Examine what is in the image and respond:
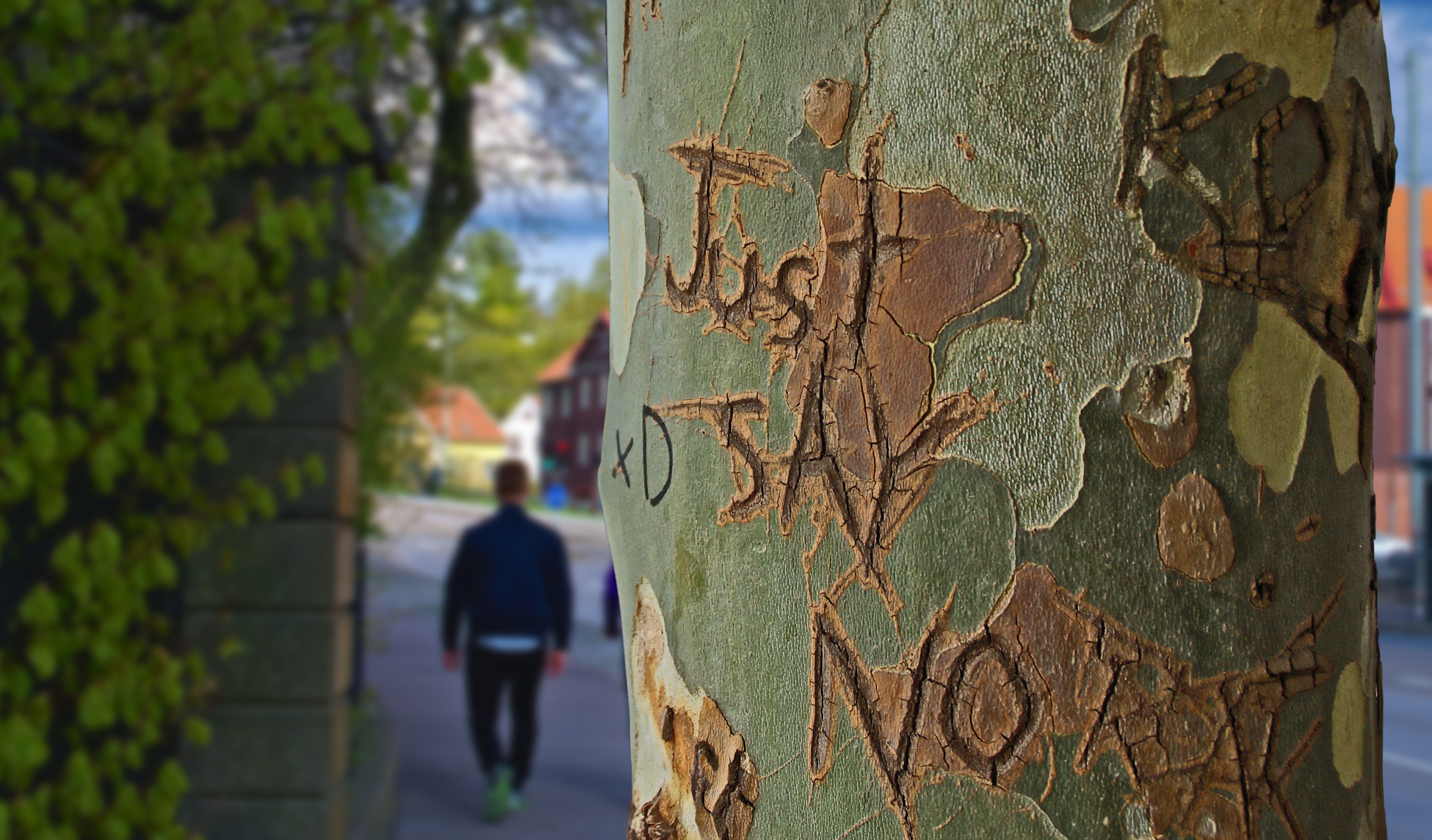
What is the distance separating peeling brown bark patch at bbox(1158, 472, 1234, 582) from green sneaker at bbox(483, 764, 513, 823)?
6052 mm

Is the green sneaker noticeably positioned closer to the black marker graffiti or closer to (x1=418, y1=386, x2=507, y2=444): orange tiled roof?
the black marker graffiti

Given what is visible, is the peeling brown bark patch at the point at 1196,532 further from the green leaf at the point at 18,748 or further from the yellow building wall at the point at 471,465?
the yellow building wall at the point at 471,465

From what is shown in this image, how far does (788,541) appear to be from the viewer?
723mm

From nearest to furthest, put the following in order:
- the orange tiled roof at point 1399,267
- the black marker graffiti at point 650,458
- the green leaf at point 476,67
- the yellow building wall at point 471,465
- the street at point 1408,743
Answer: the black marker graffiti at point 650,458
the green leaf at point 476,67
the street at point 1408,743
the orange tiled roof at point 1399,267
the yellow building wall at point 471,465

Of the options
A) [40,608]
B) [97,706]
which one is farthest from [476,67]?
[97,706]

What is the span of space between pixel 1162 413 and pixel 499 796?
608 cm

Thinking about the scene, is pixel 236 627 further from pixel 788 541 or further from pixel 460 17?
pixel 460 17

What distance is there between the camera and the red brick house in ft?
154

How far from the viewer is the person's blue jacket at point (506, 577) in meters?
6.09

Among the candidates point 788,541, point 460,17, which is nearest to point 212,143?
point 788,541

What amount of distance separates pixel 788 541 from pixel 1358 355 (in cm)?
36

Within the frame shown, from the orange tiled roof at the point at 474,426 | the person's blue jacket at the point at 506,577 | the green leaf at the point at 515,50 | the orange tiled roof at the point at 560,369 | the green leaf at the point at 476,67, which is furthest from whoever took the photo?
the orange tiled roof at the point at 560,369

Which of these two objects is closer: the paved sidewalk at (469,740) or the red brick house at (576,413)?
the paved sidewalk at (469,740)

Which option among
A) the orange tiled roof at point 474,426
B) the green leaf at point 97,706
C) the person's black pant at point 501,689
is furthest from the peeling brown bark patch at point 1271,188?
the orange tiled roof at point 474,426
